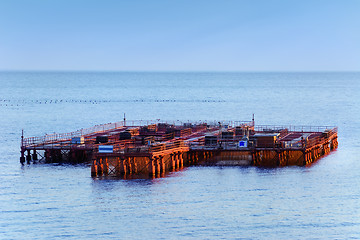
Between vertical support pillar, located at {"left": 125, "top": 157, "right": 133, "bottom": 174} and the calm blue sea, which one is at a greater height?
vertical support pillar, located at {"left": 125, "top": 157, "right": 133, "bottom": 174}

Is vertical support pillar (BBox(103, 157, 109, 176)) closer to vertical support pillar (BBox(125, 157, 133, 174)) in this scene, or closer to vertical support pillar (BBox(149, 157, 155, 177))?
vertical support pillar (BBox(125, 157, 133, 174))

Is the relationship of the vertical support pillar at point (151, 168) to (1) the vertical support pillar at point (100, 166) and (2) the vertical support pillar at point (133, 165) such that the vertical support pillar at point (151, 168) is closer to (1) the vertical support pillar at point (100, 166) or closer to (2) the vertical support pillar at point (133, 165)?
(2) the vertical support pillar at point (133, 165)

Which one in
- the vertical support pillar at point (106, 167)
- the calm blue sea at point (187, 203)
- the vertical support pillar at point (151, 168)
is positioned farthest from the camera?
the vertical support pillar at point (106, 167)

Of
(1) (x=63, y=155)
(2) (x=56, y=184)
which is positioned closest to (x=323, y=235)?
(2) (x=56, y=184)

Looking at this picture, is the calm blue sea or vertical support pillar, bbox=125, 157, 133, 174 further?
vertical support pillar, bbox=125, 157, 133, 174

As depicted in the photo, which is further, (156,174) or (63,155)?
(63,155)

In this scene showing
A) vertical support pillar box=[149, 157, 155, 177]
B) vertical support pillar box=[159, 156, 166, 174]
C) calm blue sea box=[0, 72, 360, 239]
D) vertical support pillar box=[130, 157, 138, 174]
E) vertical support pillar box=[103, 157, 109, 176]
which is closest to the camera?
calm blue sea box=[0, 72, 360, 239]

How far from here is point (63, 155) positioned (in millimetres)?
95688

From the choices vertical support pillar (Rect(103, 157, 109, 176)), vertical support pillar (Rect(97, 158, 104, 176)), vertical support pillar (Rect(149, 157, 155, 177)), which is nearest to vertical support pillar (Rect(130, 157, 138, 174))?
vertical support pillar (Rect(149, 157, 155, 177))

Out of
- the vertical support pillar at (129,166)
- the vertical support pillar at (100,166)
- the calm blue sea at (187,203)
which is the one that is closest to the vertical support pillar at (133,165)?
the vertical support pillar at (129,166)

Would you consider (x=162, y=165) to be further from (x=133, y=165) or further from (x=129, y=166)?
(x=129, y=166)

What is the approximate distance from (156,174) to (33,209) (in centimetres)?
1773

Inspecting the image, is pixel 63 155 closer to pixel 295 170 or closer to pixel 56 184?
pixel 56 184

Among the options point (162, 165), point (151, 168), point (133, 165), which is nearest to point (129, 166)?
point (133, 165)
